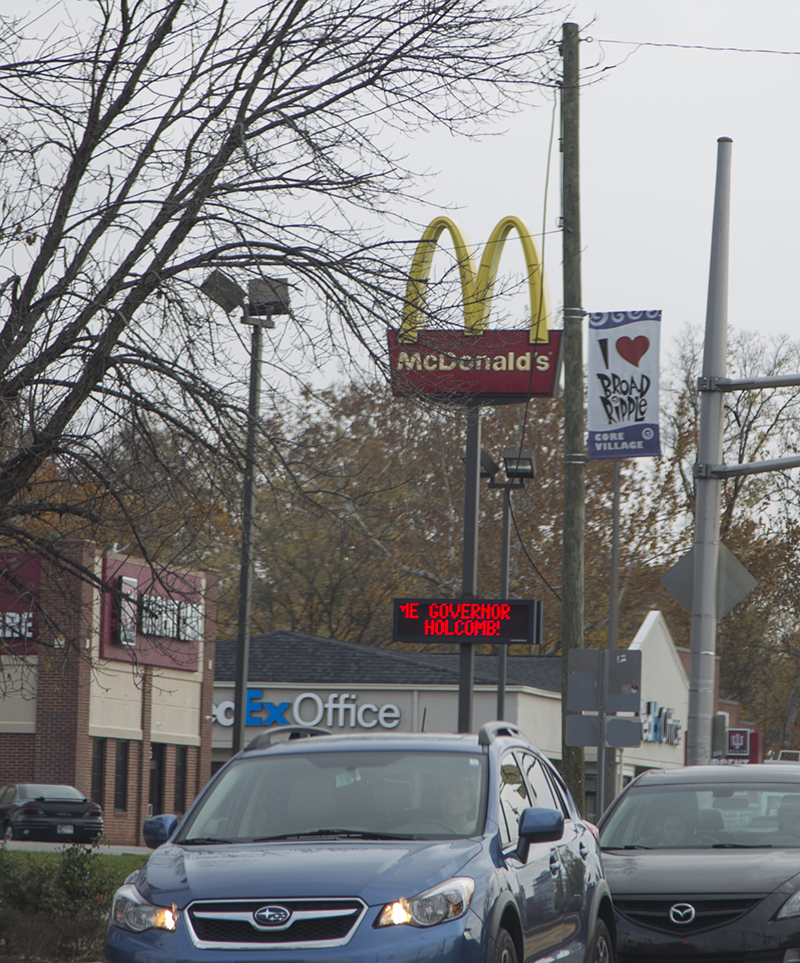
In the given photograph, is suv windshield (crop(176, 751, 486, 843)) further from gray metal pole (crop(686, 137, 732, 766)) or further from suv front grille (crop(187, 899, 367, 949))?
gray metal pole (crop(686, 137, 732, 766))

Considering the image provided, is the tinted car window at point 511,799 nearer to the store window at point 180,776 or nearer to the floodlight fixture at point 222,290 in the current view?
the floodlight fixture at point 222,290

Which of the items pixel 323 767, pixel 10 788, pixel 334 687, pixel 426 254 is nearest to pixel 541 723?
pixel 334 687

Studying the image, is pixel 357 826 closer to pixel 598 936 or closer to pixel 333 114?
pixel 598 936

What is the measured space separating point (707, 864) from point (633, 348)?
10.3 meters

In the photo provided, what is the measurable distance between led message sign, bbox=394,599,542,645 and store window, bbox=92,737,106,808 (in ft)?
61.1

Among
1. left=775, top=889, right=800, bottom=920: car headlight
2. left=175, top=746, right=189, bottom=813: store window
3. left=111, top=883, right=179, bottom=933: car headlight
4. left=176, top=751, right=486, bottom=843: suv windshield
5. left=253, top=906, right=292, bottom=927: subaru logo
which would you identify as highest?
left=176, top=751, right=486, bottom=843: suv windshield

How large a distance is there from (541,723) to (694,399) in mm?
19089

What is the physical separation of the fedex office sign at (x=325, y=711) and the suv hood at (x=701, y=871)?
3111cm

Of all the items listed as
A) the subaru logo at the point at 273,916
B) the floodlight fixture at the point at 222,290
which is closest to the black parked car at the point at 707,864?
the subaru logo at the point at 273,916

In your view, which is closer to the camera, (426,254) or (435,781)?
(435,781)

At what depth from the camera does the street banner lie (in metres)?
19.4

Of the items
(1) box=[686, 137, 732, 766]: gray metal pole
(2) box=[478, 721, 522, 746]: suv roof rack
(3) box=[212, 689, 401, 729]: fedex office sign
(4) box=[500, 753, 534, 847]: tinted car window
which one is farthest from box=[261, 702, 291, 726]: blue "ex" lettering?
(4) box=[500, 753, 534, 847]: tinted car window

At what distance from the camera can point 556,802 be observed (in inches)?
360

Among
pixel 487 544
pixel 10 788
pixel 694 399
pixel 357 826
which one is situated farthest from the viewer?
pixel 694 399
